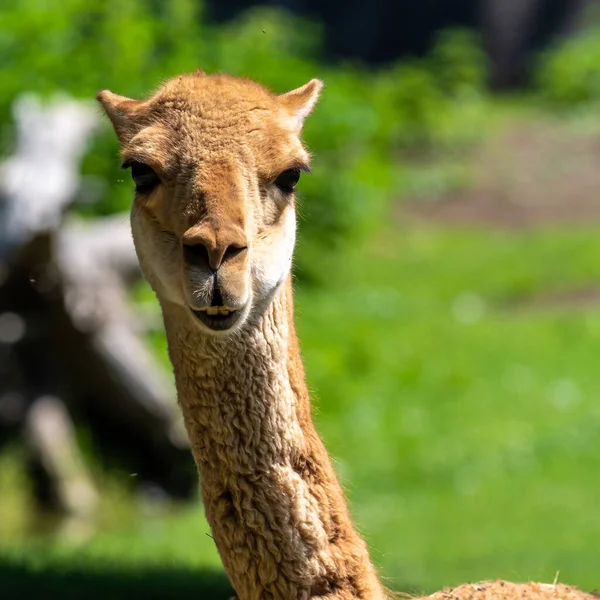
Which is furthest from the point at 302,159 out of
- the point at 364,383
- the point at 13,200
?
the point at 364,383

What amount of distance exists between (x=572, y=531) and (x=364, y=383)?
4.99 meters

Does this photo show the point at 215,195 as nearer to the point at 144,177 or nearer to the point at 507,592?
the point at 144,177

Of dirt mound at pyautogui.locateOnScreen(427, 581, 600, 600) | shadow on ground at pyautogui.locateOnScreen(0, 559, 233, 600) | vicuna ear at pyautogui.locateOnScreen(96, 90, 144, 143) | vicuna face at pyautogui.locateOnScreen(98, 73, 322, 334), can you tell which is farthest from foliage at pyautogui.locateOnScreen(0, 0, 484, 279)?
dirt mound at pyautogui.locateOnScreen(427, 581, 600, 600)

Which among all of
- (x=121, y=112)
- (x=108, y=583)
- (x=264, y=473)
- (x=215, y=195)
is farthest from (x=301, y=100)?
(x=108, y=583)

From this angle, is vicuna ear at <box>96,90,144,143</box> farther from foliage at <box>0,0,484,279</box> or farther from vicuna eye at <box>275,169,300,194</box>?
foliage at <box>0,0,484,279</box>

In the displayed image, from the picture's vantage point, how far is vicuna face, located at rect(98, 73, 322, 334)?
362 centimetres

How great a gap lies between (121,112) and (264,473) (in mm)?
1237

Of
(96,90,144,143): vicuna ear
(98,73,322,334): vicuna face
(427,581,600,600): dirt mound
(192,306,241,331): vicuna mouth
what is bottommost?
(427,581,600,600): dirt mound

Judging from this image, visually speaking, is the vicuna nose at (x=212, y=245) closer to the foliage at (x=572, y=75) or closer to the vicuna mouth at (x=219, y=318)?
the vicuna mouth at (x=219, y=318)

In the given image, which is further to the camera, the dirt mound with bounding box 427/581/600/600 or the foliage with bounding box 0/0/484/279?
the foliage with bounding box 0/0/484/279

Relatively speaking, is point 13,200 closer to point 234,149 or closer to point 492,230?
point 234,149

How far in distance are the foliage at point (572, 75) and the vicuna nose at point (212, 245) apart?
1080 inches

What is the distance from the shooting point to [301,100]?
424 cm

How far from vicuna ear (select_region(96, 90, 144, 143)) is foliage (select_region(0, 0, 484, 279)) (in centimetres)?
773
